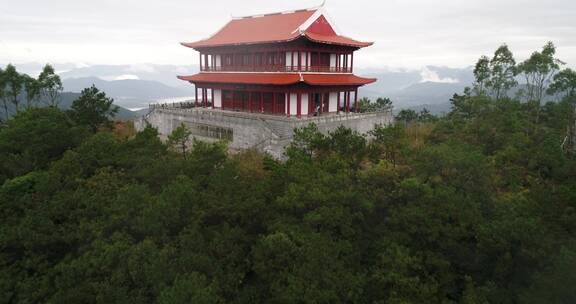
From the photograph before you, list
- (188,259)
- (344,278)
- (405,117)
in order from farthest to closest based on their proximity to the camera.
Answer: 1. (405,117)
2. (188,259)
3. (344,278)

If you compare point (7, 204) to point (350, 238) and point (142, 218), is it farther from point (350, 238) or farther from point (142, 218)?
point (350, 238)

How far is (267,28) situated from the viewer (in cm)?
4050

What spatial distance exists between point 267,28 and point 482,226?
30244 millimetres

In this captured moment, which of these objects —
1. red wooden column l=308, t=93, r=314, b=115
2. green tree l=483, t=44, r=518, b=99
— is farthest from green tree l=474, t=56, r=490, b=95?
red wooden column l=308, t=93, r=314, b=115


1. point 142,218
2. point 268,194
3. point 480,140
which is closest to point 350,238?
point 268,194

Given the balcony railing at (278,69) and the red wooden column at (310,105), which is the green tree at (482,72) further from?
the red wooden column at (310,105)

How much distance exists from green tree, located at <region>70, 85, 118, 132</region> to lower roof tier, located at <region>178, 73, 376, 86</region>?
938 cm

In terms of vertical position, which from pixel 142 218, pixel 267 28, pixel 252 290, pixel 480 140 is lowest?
pixel 252 290

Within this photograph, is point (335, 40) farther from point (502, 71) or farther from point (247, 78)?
point (502, 71)

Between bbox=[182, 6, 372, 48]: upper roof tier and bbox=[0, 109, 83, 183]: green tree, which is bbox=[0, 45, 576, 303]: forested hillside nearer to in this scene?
bbox=[0, 109, 83, 183]: green tree

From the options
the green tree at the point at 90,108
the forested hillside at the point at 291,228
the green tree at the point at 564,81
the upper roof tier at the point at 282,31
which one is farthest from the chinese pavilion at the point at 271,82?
the green tree at the point at 564,81

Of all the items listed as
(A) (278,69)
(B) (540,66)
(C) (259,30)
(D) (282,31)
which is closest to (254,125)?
(A) (278,69)

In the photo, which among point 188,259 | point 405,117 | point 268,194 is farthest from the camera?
point 405,117

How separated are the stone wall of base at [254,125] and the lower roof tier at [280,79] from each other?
10.3ft
